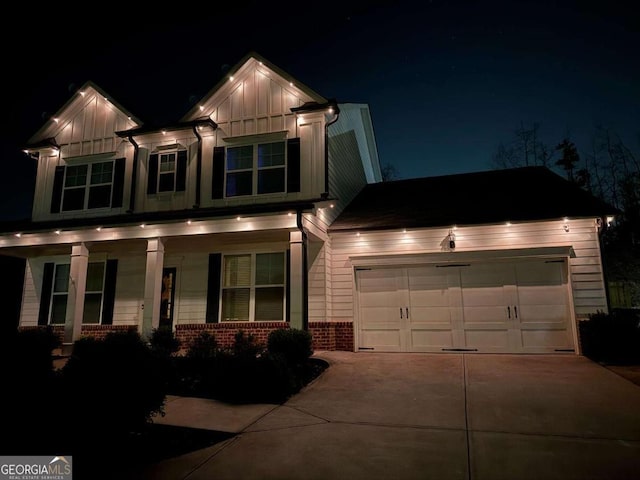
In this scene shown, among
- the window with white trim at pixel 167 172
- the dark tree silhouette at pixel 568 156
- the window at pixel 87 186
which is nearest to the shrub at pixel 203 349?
the window with white trim at pixel 167 172

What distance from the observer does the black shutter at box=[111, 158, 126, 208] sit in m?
11.5

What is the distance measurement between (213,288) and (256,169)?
3.55m

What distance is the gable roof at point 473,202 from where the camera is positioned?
944cm

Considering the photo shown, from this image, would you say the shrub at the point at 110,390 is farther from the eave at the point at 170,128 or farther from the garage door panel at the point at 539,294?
the garage door panel at the point at 539,294

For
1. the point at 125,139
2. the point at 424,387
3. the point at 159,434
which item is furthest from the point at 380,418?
the point at 125,139

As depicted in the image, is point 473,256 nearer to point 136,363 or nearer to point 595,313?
point 595,313

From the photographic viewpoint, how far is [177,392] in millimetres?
6195

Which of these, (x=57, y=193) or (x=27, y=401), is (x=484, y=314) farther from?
(x=57, y=193)

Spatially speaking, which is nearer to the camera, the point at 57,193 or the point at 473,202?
the point at 473,202

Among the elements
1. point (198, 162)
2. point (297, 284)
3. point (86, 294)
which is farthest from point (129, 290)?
point (297, 284)

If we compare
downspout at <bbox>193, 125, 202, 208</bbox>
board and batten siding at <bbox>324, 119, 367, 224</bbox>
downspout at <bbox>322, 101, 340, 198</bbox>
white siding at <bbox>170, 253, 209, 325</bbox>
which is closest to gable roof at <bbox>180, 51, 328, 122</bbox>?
downspout at <bbox>193, 125, 202, 208</bbox>

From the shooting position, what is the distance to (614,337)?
309 inches

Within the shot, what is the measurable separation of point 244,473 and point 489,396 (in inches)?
149

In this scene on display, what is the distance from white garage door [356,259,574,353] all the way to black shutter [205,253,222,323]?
3.96 meters
